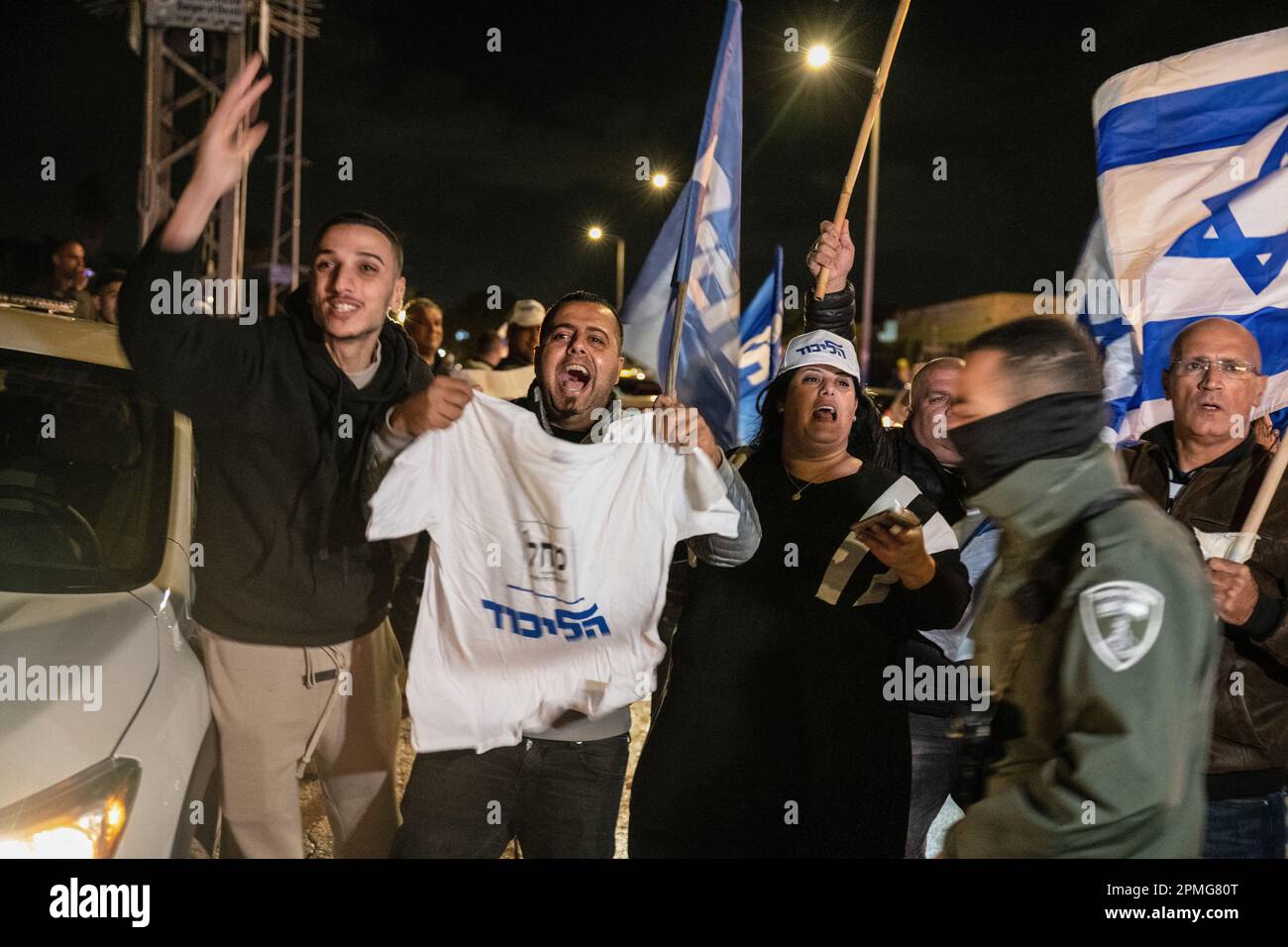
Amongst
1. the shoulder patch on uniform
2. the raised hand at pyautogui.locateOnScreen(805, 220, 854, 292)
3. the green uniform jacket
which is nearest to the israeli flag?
the raised hand at pyautogui.locateOnScreen(805, 220, 854, 292)

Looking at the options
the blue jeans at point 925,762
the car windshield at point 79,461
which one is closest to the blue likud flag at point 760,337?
the blue jeans at point 925,762

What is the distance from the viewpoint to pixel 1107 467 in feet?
6.60

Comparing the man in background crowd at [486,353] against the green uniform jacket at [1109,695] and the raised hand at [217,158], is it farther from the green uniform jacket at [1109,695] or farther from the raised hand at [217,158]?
the green uniform jacket at [1109,695]

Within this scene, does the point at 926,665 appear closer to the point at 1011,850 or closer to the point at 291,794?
the point at 1011,850

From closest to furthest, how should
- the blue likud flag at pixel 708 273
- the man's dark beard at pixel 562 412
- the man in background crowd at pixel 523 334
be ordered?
the man's dark beard at pixel 562 412 < the blue likud flag at pixel 708 273 < the man in background crowd at pixel 523 334

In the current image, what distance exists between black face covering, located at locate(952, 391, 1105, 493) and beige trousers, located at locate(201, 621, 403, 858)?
195 centimetres

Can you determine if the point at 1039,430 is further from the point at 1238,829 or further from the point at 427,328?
the point at 427,328

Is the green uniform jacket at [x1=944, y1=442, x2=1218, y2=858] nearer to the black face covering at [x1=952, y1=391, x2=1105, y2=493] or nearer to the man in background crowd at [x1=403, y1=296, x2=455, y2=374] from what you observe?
the black face covering at [x1=952, y1=391, x2=1105, y2=493]

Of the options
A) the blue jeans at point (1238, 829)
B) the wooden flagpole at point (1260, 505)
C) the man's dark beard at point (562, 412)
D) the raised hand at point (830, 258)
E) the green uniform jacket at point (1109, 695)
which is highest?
the raised hand at point (830, 258)

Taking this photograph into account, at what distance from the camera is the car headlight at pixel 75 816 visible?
7.59 ft

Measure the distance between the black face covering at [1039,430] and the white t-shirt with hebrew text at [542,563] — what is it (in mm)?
1001

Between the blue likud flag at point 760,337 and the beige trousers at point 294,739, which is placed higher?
the blue likud flag at point 760,337

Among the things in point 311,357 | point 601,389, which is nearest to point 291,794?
point 311,357

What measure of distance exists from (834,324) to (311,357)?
5.81 ft
